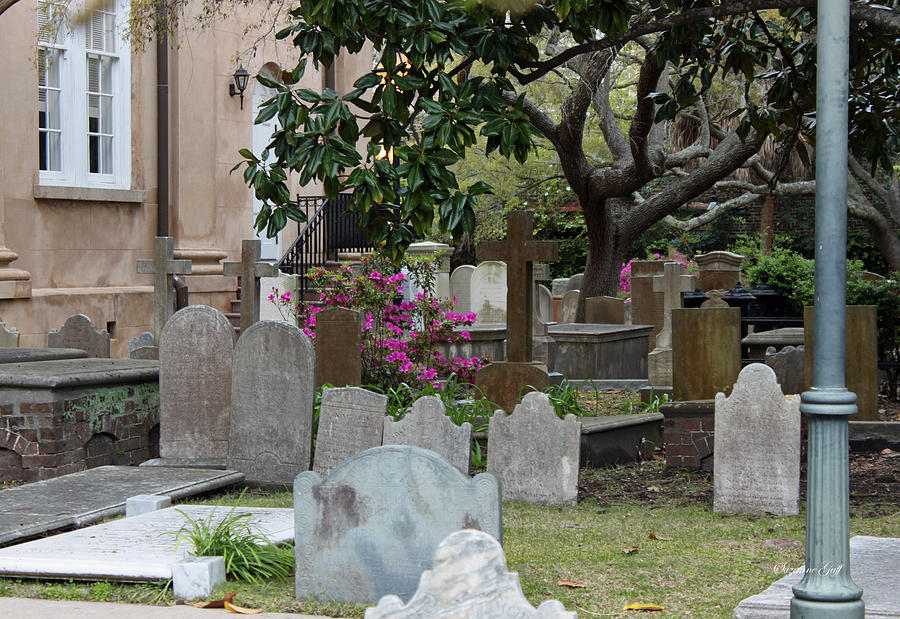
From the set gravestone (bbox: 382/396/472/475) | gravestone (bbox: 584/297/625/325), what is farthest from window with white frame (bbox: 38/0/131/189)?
gravestone (bbox: 382/396/472/475)

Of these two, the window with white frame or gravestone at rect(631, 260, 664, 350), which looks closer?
the window with white frame

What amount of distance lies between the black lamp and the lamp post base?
52.0 feet

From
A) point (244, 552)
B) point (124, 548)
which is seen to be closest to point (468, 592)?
point (244, 552)

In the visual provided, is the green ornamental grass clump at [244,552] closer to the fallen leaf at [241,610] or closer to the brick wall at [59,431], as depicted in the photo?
the fallen leaf at [241,610]

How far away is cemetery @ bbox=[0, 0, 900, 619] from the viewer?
5133 millimetres

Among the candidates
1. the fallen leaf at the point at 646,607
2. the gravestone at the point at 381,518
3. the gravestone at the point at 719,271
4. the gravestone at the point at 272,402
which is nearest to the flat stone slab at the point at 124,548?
the gravestone at the point at 381,518

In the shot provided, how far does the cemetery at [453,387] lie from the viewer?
5133 mm

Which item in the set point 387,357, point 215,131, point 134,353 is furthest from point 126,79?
point 387,357

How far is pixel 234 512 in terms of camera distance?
672 centimetres

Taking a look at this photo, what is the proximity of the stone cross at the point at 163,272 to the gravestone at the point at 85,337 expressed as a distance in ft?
2.49

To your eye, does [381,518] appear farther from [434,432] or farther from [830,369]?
[434,432]

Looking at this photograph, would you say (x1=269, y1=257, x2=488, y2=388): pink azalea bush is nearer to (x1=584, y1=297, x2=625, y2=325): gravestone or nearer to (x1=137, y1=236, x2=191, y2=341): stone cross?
(x1=137, y1=236, x2=191, y2=341): stone cross

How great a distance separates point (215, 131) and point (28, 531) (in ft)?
42.5

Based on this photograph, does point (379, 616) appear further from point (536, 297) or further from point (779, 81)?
point (536, 297)
